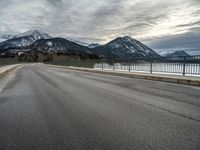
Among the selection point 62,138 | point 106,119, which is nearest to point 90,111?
point 106,119

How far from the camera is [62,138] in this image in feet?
15.6

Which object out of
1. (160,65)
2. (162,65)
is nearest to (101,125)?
(162,65)

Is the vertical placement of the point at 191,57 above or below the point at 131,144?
above

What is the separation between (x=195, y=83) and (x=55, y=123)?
1120 centimetres

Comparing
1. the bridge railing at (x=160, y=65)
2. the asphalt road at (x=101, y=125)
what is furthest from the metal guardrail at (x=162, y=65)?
the asphalt road at (x=101, y=125)

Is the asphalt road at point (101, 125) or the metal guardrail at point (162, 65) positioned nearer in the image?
the asphalt road at point (101, 125)

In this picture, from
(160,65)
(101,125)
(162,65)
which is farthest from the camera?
(160,65)

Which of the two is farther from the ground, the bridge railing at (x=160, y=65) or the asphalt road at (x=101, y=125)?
Answer: the bridge railing at (x=160, y=65)

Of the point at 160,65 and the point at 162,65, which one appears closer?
the point at 162,65

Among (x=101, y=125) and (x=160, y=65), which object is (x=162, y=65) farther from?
(x=101, y=125)

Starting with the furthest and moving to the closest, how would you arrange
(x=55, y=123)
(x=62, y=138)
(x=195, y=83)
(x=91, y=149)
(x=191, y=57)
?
(x=191, y=57) < (x=195, y=83) < (x=55, y=123) < (x=62, y=138) < (x=91, y=149)

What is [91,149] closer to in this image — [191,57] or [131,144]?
[131,144]

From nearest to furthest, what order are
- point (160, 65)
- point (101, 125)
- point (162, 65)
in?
1. point (101, 125)
2. point (162, 65)
3. point (160, 65)

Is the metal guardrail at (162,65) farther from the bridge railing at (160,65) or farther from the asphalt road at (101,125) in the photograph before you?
the asphalt road at (101,125)
